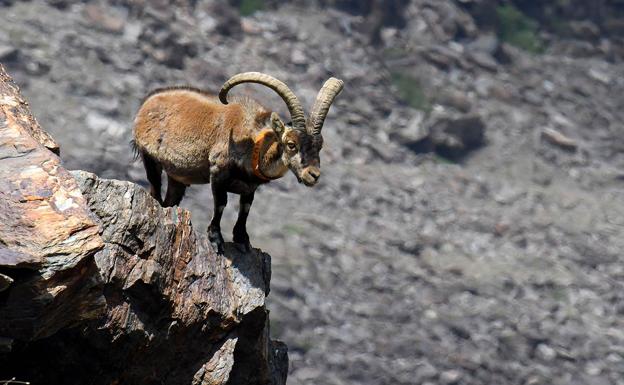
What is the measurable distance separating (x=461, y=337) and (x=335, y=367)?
3.13m

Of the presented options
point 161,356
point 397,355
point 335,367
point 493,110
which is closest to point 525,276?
point 397,355

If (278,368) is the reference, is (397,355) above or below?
below

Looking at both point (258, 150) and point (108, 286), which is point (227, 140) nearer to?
point (258, 150)

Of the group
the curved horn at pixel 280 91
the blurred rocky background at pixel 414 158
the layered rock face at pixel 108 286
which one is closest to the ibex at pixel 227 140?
the curved horn at pixel 280 91

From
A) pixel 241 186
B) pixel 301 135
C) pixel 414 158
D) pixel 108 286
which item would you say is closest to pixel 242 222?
pixel 241 186

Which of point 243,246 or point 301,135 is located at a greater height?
point 301,135

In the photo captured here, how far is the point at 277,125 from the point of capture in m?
8.71

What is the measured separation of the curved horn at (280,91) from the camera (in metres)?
8.66

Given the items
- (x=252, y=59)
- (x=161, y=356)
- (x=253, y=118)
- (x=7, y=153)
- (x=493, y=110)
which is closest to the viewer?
(x=7, y=153)

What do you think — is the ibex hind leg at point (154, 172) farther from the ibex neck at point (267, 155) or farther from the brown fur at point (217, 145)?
the ibex neck at point (267, 155)

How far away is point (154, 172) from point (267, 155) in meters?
1.46

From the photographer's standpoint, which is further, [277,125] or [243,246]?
[243,246]

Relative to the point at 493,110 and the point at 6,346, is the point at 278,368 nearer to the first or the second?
the point at 6,346

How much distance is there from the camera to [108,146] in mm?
22109
